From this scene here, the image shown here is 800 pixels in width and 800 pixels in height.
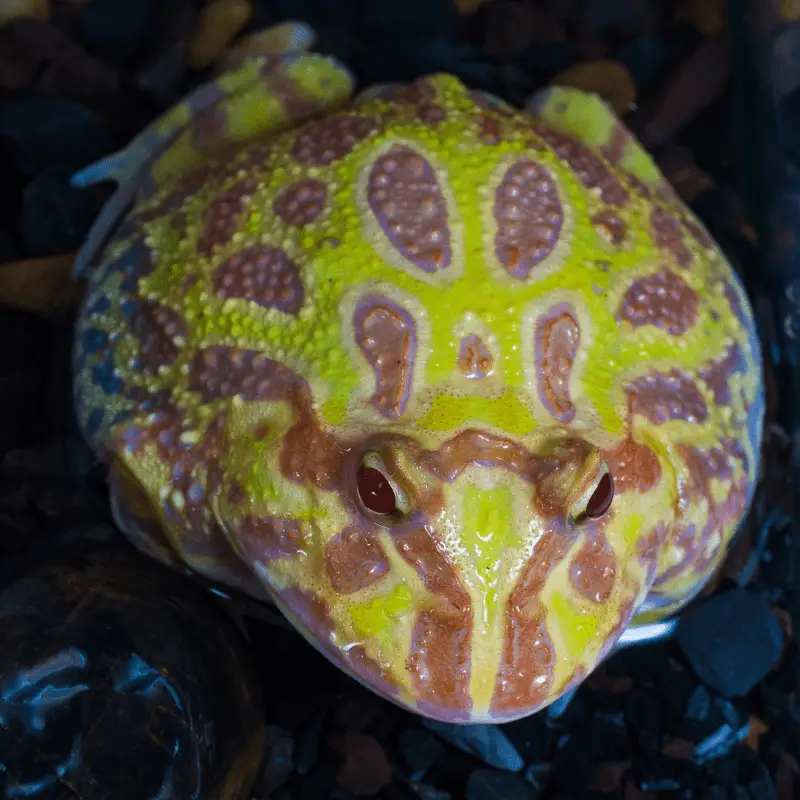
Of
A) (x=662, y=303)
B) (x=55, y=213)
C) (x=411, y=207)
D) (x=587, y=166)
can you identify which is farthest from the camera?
(x=55, y=213)

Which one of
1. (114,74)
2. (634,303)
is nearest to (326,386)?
(634,303)

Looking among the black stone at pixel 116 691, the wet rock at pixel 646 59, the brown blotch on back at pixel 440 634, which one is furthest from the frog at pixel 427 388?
the wet rock at pixel 646 59

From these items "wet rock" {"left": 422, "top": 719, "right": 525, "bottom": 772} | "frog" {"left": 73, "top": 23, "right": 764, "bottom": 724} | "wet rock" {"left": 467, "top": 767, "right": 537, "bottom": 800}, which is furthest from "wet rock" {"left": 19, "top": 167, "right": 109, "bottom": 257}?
"wet rock" {"left": 467, "top": 767, "right": 537, "bottom": 800}

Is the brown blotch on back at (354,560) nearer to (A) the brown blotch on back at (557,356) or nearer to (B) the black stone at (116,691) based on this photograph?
(A) the brown blotch on back at (557,356)

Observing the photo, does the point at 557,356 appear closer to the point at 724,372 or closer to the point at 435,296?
the point at 435,296

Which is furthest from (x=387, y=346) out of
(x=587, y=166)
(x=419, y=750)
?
(x=419, y=750)

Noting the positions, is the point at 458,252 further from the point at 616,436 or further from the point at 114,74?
the point at 114,74
